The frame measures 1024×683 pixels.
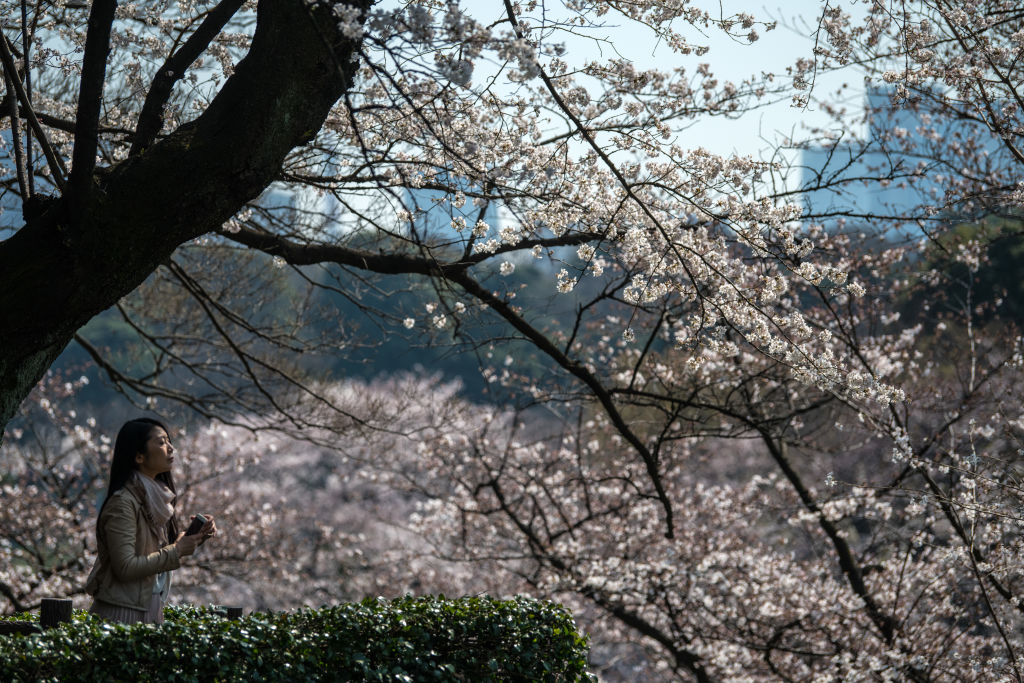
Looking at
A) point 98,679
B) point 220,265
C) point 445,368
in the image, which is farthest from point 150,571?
point 445,368

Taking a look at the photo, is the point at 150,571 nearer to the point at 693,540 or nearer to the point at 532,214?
the point at 532,214

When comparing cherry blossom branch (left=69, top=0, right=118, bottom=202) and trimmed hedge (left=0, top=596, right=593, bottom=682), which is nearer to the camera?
cherry blossom branch (left=69, top=0, right=118, bottom=202)

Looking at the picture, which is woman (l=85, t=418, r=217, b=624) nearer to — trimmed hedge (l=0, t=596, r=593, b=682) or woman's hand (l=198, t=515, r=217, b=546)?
woman's hand (l=198, t=515, r=217, b=546)

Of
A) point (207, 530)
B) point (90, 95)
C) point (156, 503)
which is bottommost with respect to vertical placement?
point (207, 530)

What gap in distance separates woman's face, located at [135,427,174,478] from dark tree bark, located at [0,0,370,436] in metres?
0.79

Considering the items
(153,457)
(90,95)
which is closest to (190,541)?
(153,457)

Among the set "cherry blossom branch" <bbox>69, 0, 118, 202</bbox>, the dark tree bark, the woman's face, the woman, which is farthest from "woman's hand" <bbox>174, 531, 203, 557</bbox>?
"cherry blossom branch" <bbox>69, 0, 118, 202</bbox>

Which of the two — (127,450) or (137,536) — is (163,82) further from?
(137,536)

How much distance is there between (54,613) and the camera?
331 centimetres

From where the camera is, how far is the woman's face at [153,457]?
12.2 feet

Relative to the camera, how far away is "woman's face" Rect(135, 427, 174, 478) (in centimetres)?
372

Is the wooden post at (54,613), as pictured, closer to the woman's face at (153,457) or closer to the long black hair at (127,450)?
the long black hair at (127,450)

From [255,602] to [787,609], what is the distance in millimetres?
11341

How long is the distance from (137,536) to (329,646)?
2.88 feet
